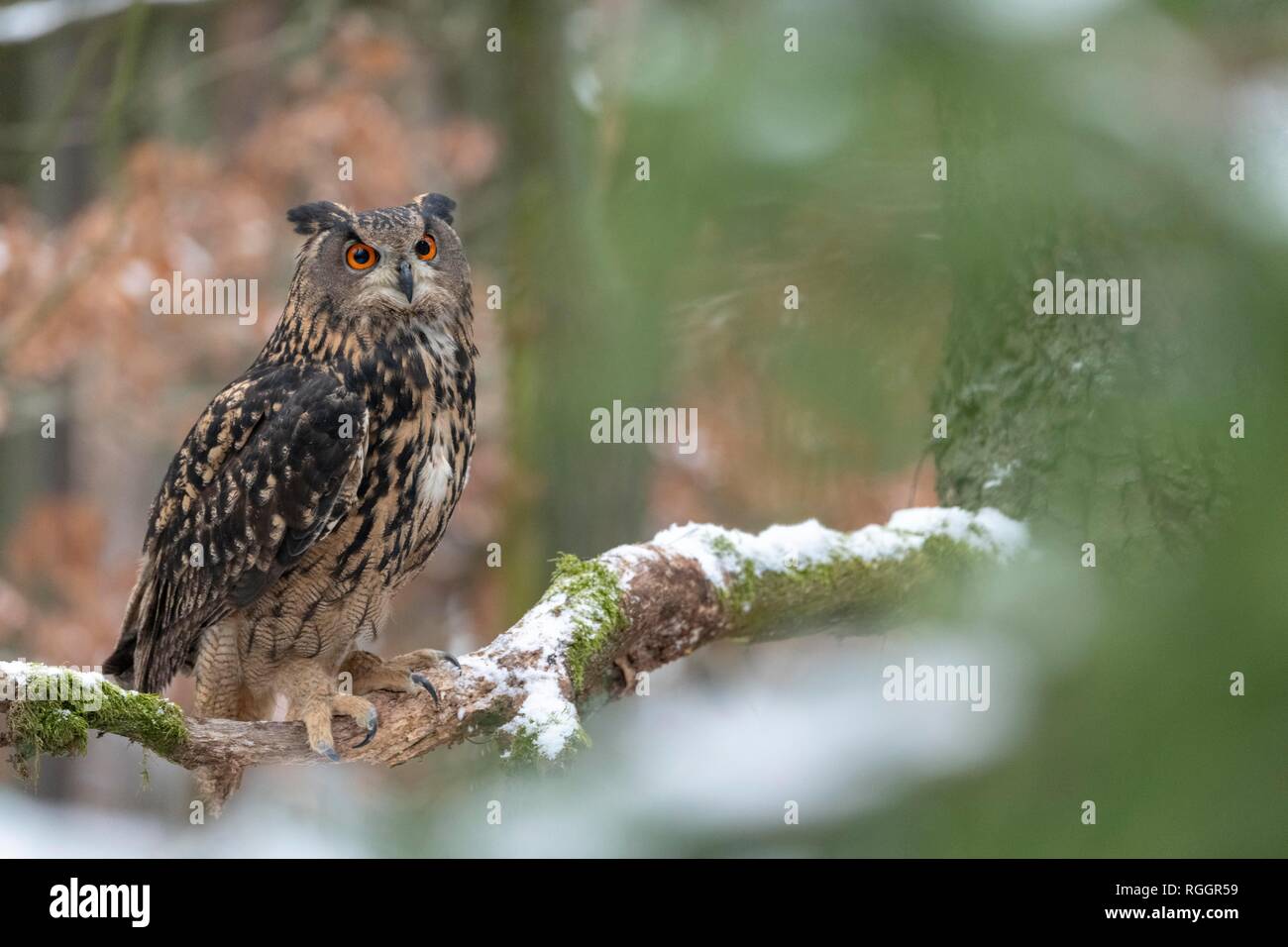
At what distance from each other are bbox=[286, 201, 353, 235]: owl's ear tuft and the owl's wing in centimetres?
37

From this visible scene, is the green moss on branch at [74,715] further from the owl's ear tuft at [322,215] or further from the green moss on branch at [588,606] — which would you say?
the owl's ear tuft at [322,215]

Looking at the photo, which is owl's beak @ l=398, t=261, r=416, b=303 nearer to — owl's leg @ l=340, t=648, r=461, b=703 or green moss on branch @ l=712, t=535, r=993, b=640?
owl's leg @ l=340, t=648, r=461, b=703

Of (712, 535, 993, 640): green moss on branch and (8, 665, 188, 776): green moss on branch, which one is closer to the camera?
(8, 665, 188, 776): green moss on branch

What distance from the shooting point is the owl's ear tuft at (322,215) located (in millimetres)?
3146

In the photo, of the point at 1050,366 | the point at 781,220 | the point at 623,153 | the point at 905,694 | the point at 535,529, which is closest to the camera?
the point at 905,694

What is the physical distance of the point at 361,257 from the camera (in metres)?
3.17

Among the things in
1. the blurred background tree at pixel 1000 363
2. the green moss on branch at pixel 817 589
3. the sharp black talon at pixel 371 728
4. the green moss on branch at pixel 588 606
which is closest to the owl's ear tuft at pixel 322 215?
the green moss on branch at pixel 588 606

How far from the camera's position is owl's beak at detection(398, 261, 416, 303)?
3.12 metres

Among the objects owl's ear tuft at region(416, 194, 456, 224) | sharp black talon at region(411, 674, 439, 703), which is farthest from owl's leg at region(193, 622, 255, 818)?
owl's ear tuft at region(416, 194, 456, 224)

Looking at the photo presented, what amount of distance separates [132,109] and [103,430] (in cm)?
281

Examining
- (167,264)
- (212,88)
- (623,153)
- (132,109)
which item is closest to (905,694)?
(623,153)

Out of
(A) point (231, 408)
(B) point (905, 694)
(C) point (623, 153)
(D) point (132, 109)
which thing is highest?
(D) point (132, 109)

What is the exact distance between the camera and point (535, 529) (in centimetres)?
581
